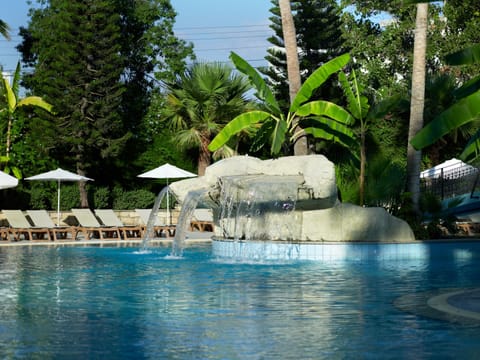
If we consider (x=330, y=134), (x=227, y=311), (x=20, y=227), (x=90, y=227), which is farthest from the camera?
(x=330, y=134)

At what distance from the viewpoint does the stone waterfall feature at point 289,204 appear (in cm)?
1766

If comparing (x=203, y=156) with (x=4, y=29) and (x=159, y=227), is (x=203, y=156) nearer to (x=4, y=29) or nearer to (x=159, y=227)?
(x=159, y=227)

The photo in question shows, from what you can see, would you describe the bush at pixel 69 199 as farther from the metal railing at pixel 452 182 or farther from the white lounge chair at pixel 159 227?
the metal railing at pixel 452 182

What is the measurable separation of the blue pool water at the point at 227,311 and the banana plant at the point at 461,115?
2224 millimetres

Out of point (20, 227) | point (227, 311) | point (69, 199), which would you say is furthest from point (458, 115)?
point (69, 199)

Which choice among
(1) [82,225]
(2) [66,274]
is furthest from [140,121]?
(2) [66,274]

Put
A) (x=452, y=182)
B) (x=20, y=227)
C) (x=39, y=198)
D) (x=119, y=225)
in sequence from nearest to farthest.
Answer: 1. (x=20, y=227)
2. (x=119, y=225)
3. (x=452, y=182)
4. (x=39, y=198)

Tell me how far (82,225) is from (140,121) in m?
10.8

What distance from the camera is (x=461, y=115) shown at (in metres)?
11.3

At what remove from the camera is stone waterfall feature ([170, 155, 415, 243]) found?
57.9 ft

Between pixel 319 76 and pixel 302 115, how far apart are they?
1.54 m

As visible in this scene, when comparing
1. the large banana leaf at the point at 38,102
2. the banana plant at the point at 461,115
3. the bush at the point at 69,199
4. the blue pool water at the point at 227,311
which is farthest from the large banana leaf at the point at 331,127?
the banana plant at the point at 461,115

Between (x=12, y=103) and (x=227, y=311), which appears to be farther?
(x=12, y=103)

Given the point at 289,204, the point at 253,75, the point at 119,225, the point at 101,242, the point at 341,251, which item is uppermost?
the point at 253,75
